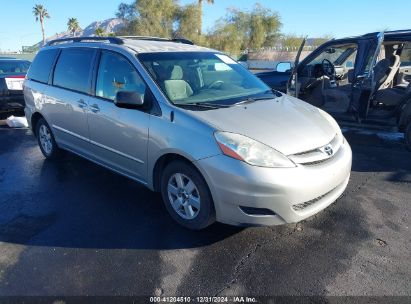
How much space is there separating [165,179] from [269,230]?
3.71ft

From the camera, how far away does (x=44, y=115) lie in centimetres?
550

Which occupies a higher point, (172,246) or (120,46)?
(120,46)

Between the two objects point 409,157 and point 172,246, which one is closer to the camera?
point 172,246

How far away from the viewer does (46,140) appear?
580cm

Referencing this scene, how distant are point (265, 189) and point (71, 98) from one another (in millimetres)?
3000

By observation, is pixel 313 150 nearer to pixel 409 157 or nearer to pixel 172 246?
pixel 172 246

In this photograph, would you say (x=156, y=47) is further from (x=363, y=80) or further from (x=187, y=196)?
(x=363, y=80)

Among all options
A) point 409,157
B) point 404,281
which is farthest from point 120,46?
point 409,157

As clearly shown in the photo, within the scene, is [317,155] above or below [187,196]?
above

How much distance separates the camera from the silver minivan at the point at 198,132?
305cm

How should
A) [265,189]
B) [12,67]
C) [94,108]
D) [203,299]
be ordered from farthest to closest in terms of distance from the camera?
[12,67], [94,108], [265,189], [203,299]

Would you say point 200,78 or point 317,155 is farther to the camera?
point 200,78

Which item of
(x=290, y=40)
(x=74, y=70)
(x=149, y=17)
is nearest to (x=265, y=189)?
(x=74, y=70)

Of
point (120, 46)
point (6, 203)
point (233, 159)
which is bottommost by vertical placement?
point (6, 203)
